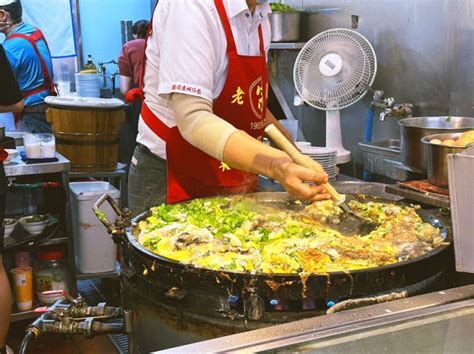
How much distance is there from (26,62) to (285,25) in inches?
93.5

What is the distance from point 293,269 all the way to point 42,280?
2.80 metres

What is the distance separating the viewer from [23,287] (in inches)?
146

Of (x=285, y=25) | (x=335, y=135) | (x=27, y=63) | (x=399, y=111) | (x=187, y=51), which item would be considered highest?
(x=285, y=25)

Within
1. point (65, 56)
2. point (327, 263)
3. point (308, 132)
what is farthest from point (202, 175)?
point (65, 56)

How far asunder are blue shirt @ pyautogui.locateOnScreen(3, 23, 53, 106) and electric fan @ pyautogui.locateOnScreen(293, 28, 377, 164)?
266cm

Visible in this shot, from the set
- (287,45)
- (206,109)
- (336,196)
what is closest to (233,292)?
(336,196)

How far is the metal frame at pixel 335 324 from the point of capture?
1.02 metres

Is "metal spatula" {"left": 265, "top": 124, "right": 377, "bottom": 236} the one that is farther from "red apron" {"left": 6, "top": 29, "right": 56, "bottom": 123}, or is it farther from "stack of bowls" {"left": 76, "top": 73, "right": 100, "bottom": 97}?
"stack of bowls" {"left": 76, "top": 73, "right": 100, "bottom": 97}

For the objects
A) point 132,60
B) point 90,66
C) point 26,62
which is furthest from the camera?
point 90,66

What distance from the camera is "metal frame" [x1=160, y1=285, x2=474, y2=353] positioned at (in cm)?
102

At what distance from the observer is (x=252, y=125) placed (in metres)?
2.47

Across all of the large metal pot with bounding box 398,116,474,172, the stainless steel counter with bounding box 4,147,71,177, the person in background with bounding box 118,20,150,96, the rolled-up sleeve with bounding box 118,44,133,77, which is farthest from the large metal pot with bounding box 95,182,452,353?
the rolled-up sleeve with bounding box 118,44,133,77

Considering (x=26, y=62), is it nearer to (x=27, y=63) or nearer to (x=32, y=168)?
(x=27, y=63)

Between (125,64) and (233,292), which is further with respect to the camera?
(125,64)
